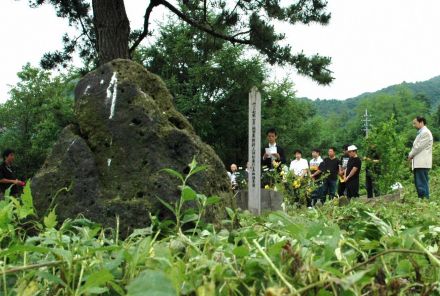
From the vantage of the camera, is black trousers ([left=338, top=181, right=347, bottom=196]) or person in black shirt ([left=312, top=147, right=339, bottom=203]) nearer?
person in black shirt ([left=312, top=147, right=339, bottom=203])

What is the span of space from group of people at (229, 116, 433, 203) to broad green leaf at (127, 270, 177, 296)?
7.51m

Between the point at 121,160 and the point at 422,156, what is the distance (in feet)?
24.2

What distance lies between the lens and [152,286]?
0.50 metres

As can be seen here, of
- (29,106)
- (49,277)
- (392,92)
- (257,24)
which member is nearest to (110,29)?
(257,24)

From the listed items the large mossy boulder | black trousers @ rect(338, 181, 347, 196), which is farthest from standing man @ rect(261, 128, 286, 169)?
the large mossy boulder

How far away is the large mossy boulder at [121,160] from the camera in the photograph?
284 cm

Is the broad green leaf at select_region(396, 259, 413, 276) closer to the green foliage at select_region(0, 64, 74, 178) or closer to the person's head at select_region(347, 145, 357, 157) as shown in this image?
Answer: the person's head at select_region(347, 145, 357, 157)

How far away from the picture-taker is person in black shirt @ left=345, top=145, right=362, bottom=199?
11.2 meters

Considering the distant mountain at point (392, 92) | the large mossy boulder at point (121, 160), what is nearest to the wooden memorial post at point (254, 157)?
the large mossy boulder at point (121, 160)

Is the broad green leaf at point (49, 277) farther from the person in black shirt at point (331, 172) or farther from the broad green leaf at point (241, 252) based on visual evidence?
the person in black shirt at point (331, 172)

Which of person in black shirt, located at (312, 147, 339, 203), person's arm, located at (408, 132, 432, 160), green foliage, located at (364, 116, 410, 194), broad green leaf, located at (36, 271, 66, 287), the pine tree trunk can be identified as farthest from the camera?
green foliage, located at (364, 116, 410, 194)

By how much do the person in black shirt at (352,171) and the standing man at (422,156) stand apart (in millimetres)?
1881

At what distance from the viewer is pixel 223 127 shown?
27.0 meters

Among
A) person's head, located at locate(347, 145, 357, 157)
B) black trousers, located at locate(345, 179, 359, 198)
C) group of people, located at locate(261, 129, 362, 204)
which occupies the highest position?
person's head, located at locate(347, 145, 357, 157)
